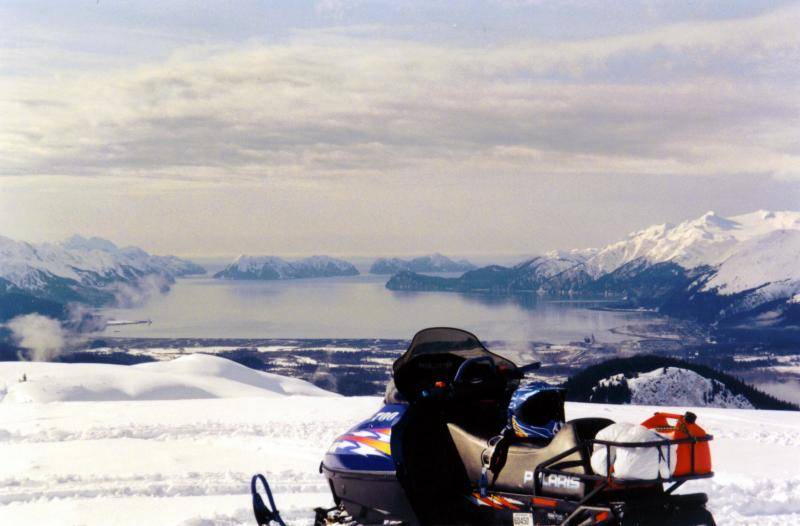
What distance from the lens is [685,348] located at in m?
88.8

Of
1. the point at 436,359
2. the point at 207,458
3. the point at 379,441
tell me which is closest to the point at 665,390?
the point at 207,458

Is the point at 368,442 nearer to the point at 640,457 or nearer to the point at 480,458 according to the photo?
the point at 480,458

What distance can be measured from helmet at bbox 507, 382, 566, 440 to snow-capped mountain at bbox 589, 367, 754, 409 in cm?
4604

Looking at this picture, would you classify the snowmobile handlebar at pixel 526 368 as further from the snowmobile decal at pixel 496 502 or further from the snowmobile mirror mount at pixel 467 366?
the snowmobile decal at pixel 496 502

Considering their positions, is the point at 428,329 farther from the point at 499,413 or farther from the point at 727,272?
the point at 727,272

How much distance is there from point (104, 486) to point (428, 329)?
4.74m

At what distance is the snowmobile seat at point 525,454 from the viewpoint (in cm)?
389

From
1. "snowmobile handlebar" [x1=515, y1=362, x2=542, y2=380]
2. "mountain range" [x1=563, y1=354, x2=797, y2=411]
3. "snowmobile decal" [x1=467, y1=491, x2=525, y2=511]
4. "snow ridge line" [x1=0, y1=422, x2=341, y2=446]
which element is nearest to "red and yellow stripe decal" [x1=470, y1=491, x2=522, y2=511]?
"snowmobile decal" [x1=467, y1=491, x2=525, y2=511]

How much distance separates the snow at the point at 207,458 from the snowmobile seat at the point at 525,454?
2.59 meters

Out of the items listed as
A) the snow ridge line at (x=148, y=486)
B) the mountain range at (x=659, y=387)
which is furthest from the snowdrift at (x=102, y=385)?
the mountain range at (x=659, y=387)

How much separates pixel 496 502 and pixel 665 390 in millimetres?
50411

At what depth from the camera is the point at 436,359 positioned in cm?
486

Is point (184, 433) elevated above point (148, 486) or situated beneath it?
situated beneath

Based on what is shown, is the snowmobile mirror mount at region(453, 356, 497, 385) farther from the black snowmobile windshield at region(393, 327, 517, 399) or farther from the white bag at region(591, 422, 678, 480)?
the white bag at region(591, 422, 678, 480)
